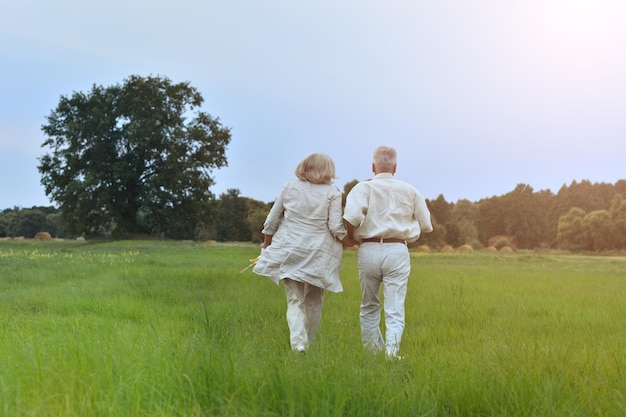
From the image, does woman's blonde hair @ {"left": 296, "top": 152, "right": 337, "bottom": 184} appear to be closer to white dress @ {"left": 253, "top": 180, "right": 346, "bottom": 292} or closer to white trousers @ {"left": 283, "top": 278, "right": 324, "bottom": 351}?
white dress @ {"left": 253, "top": 180, "right": 346, "bottom": 292}

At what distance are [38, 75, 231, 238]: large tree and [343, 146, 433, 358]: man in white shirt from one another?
37.1 m

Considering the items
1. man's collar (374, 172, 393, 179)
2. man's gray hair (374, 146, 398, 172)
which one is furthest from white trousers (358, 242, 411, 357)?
man's gray hair (374, 146, 398, 172)

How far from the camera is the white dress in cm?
577

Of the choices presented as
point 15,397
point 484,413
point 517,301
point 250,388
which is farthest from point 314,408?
point 517,301

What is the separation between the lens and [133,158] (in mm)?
44031

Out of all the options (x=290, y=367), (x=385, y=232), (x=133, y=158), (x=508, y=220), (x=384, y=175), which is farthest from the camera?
(x=508, y=220)

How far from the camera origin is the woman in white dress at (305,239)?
5758 millimetres

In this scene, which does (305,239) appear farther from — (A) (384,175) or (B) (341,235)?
(A) (384,175)

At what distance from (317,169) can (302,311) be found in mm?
1427

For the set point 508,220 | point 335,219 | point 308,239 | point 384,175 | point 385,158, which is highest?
point 508,220

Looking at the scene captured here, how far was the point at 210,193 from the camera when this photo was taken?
44438mm

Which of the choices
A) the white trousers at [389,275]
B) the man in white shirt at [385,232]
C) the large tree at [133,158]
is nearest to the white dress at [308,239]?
the man in white shirt at [385,232]

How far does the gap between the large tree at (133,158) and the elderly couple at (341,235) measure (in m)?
37.0

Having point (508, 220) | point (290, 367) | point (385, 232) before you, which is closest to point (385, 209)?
point (385, 232)
